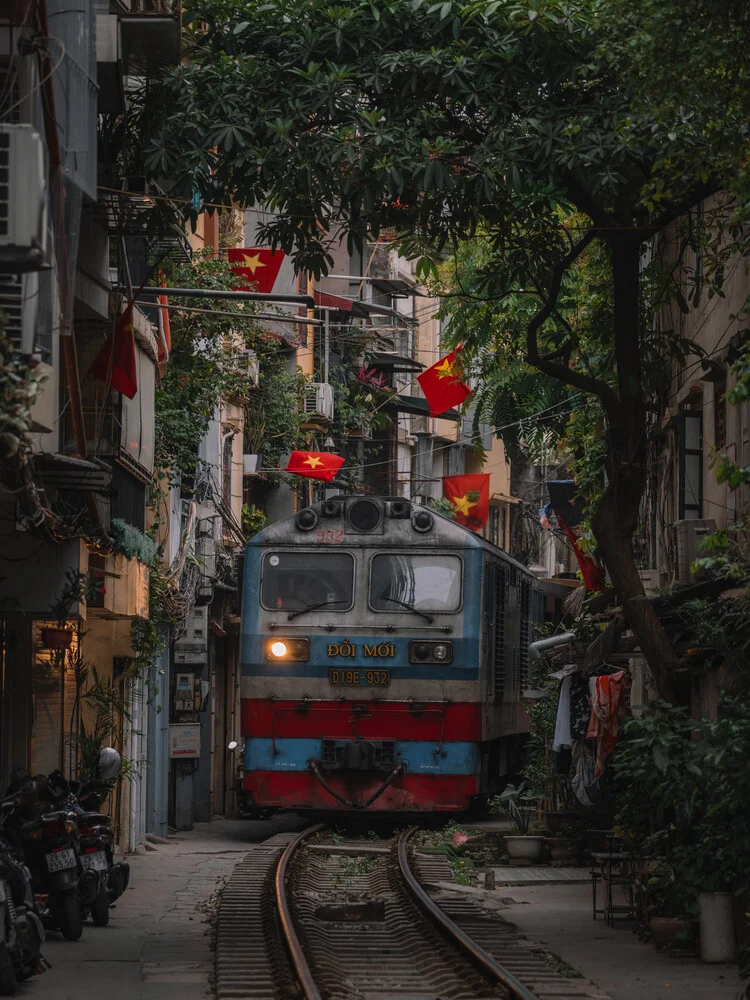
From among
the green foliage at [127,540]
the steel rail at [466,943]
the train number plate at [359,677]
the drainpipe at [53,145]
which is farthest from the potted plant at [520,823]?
the drainpipe at [53,145]

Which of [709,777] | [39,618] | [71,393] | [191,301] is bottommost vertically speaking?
[709,777]

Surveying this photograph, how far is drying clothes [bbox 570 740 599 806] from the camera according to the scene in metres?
15.3

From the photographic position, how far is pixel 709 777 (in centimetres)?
1102

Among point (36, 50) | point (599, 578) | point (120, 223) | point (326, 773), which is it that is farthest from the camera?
point (599, 578)

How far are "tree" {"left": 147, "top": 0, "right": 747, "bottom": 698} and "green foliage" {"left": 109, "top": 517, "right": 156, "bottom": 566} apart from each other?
4.34 metres

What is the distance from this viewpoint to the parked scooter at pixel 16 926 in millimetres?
9938

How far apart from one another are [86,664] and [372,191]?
6.52 meters

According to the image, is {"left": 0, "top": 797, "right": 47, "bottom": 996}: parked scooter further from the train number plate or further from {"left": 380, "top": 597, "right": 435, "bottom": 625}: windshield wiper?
{"left": 380, "top": 597, "right": 435, "bottom": 625}: windshield wiper

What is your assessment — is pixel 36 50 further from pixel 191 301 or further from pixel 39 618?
pixel 191 301

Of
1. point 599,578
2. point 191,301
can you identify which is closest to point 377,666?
point 599,578

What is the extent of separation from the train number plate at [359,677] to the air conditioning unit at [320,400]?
14.5m

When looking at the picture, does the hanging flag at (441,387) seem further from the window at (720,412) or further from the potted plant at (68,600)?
the potted plant at (68,600)

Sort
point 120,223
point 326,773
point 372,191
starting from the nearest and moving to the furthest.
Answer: point 372,191
point 120,223
point 326,773

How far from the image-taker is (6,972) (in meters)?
9.91
